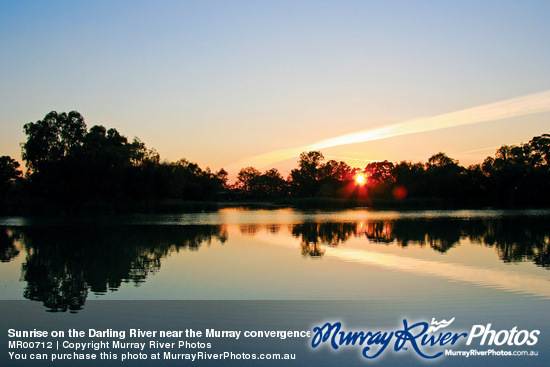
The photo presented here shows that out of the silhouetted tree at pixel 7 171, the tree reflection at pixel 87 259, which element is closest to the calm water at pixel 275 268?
the tree reflection at pixel 87 259

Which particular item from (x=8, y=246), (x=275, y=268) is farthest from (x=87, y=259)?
(x=275, y=268)

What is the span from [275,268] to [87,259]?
7770mm

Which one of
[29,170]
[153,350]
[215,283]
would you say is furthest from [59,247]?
[29,170]

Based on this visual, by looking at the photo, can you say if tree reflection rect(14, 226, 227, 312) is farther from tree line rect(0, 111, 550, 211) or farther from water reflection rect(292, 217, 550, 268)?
tree line rect(0, 111, 550, 211)

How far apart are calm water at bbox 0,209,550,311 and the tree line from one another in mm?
26724

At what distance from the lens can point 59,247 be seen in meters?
22.3

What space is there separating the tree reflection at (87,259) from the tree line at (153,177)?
22.7m

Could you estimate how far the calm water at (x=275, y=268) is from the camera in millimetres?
11867

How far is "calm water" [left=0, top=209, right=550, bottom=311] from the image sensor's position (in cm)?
1187

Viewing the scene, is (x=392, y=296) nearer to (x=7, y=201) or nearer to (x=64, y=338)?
(x=64, y=338)

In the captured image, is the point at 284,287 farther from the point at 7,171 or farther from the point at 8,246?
the point at 7,171

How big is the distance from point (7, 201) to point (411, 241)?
48093 millimetres

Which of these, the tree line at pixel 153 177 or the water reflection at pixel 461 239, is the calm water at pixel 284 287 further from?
the tree line at pixel 153 177

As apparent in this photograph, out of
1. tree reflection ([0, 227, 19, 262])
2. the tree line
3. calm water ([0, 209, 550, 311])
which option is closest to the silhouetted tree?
the tree line
